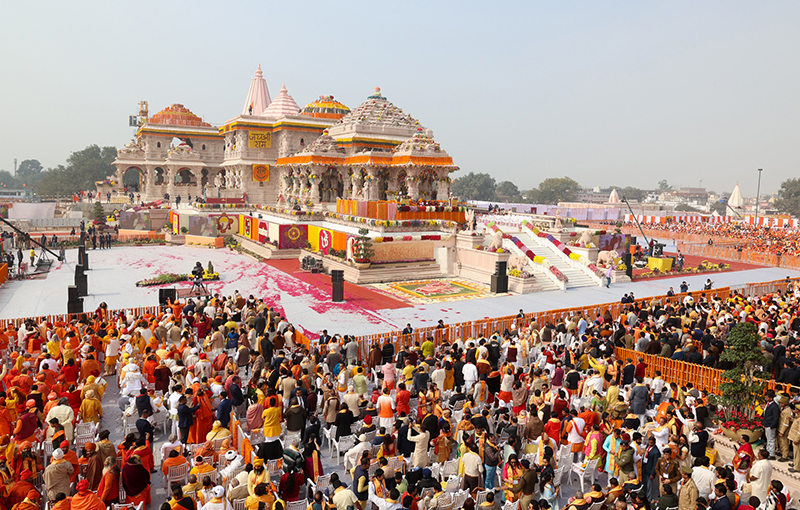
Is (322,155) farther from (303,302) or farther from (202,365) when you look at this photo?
(202,365)

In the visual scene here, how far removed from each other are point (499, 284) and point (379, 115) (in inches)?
1065

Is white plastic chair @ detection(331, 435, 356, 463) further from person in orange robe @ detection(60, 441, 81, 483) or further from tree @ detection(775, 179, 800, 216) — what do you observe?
tree @ detection(775, 179, 800, 216)

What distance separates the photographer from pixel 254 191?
5594 cm

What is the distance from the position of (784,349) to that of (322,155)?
1402 inches

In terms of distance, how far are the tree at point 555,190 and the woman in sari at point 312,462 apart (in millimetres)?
128479

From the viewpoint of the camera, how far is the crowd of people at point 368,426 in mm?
7820

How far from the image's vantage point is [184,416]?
32.2 feet

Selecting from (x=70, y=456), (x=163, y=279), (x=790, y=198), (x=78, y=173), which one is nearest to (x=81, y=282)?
(x=163, y=279)

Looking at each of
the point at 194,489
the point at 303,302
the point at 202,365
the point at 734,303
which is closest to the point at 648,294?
the point at 734,303

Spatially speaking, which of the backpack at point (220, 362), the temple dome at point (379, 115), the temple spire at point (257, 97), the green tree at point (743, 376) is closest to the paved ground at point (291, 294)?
the backpack at point (220, 362)

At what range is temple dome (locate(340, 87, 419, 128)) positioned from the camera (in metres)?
47.4

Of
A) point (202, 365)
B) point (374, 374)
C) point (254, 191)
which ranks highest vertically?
point (254, 191)

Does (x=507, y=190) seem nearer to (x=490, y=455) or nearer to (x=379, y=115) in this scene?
(x=379, y=115)

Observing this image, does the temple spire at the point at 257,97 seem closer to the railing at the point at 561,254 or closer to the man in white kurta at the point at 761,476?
the railing at the point at 561,254
